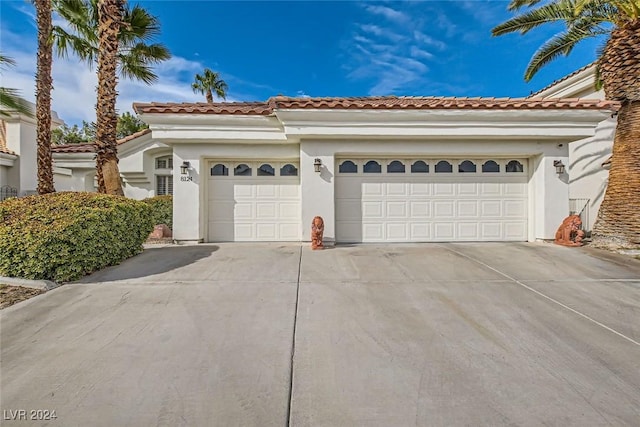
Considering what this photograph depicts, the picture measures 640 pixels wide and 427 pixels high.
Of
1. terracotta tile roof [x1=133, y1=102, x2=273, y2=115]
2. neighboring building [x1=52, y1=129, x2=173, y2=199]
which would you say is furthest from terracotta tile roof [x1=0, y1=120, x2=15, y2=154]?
terracotta tile roof [x1=133, y1=102, x2=273, y2=115]

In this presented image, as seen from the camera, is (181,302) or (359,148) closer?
(181,302)

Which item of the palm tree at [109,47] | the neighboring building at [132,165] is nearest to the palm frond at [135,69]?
the palm tree at [109,47]

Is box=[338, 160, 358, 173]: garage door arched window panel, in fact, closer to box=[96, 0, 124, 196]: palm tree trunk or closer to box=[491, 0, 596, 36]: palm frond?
box=[491, 0, 596, 36]: palm frond

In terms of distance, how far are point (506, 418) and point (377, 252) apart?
4.97m

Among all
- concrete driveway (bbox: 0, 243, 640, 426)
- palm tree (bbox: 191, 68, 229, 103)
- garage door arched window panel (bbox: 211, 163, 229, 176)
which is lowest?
concrete driveway (bbox: 0, 243, 640, 426)

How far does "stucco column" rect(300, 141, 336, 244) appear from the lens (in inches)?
314

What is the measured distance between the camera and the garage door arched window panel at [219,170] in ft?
28.3

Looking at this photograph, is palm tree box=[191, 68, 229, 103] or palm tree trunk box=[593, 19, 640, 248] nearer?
palm tree trunk box=[593, 19, 640, 248]

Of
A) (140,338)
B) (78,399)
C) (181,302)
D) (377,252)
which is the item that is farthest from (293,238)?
(78,399)

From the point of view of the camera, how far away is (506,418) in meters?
2.26

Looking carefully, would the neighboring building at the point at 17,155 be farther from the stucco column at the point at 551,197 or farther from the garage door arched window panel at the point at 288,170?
the stucco column at the point at 551,197

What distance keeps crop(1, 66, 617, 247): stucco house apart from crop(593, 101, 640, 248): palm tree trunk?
544 millimetres

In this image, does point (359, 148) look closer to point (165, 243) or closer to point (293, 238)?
point (293, 238)

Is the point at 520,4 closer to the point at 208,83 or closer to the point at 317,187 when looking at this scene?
the point at 317,187
